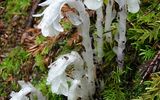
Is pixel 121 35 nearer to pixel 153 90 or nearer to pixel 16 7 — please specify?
pixel 153 90

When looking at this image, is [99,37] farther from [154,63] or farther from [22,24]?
[22,24]

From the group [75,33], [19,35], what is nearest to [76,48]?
[75,33]

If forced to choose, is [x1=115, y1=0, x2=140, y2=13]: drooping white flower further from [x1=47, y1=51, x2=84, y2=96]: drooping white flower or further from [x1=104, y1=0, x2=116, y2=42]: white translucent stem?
[x1=47, y1=51, x2=84, y2=96]: drooping white flower

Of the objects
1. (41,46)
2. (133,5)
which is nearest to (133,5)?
(133,5)

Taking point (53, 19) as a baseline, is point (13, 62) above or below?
below

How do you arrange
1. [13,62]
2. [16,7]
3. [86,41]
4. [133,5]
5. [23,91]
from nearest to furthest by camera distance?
[133,5]
[86,41]
[23,91]
[13,62]
[16,7]

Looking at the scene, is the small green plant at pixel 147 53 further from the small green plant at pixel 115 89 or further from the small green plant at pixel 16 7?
the small green plant at pixel 16 7

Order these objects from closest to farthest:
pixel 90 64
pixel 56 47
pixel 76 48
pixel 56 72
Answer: pixel 56 72
pixel 90 64
pixel 76 48
pixel 56 47

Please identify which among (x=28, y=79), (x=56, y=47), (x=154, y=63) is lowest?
(x=28, y=79)
